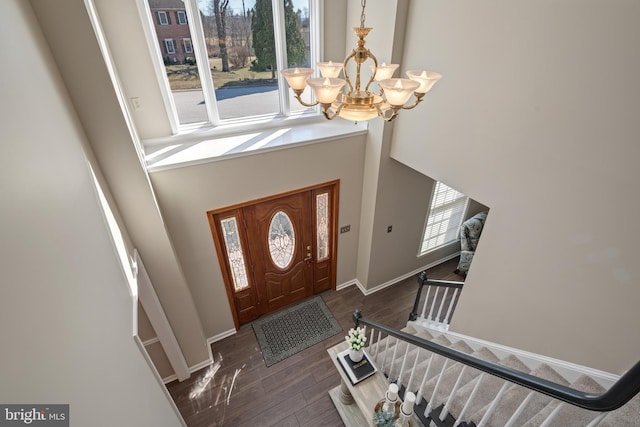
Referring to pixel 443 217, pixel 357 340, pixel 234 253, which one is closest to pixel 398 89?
pixel 357 340

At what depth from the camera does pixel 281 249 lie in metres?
4.31

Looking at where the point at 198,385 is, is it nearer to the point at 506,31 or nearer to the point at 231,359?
the point at 231,359

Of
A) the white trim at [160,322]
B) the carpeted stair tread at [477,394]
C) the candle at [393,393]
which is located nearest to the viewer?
the carpeted stair tread at [477,394]

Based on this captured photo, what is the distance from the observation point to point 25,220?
1043mm

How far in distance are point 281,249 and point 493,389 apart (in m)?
2.86

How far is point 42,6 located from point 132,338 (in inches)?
88.2

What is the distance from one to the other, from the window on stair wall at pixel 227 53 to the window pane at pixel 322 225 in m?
1.31

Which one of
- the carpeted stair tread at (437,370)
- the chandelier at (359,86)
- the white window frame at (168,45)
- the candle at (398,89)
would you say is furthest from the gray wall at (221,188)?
the carpeted stair tread at (437,370)

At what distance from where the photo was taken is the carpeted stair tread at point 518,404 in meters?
1.96

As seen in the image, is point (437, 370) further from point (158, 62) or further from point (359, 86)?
point (158, 62)

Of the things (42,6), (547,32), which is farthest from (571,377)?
(42,6)

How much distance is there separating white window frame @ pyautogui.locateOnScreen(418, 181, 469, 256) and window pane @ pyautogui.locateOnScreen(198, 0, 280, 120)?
291 centimetres

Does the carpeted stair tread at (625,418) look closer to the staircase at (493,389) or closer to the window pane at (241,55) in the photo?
the staircase at (493,389)

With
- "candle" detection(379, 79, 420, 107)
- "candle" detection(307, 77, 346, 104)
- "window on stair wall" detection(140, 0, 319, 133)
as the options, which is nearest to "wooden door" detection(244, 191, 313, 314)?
"window on stair wall" detection(140, 0, 319, 133)
